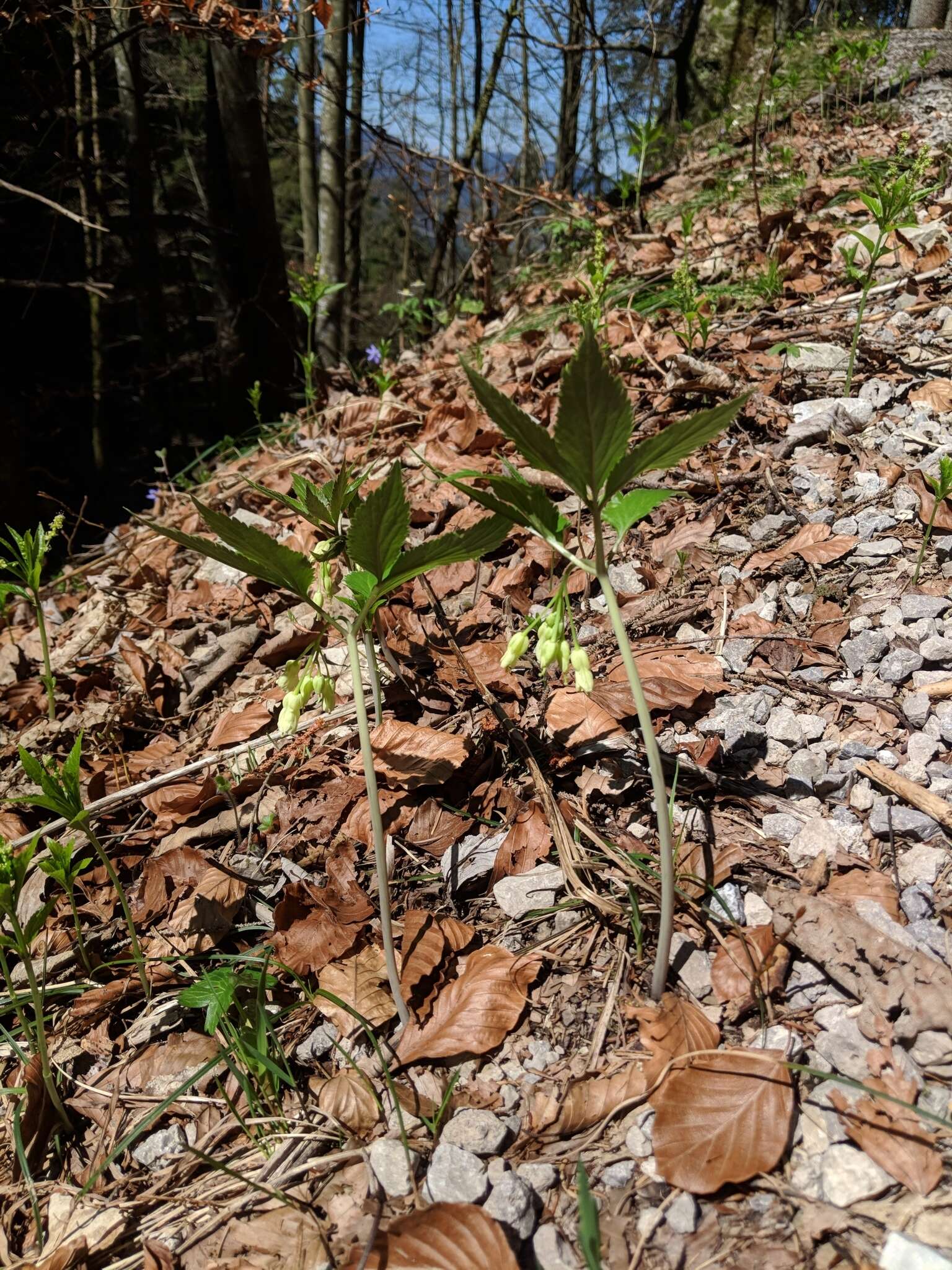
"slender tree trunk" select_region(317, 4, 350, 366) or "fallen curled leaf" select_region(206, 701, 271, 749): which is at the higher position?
"slender tree trunk" select_region(317, 4, 350, 366)

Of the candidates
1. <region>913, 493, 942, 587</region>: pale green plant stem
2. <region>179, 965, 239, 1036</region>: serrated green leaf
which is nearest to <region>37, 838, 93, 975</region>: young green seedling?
<region>179, 965, 239, 1036</region>: serrated green leaf

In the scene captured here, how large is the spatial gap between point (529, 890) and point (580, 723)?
1.36 feet

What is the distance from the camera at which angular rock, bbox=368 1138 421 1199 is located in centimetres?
121

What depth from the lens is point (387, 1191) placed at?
1216mm

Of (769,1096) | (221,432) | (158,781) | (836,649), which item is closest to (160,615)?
(158,781)

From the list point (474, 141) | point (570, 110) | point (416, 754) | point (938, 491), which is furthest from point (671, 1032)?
point (570, 110)

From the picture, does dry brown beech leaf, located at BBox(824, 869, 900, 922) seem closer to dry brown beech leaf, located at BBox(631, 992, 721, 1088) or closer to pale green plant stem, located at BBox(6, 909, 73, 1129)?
Result: dry brown beech leaf, located at BBox(631, 992, 721, 1088)

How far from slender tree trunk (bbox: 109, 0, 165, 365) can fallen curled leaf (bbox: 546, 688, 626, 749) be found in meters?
6.62

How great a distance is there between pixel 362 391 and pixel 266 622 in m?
2.17

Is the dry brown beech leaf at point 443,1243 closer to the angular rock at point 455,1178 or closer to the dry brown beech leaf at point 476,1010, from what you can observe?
the angular rock at point 455,1178

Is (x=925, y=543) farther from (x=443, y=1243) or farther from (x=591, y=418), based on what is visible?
(x=443, y=1243)

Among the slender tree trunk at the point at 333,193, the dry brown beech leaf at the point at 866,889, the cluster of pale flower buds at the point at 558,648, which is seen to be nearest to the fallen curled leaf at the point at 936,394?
the dry brown beech leaf at the point at 866,889

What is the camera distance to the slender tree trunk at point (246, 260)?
18.1 feet

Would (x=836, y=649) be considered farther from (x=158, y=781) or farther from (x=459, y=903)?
(x=158, y=781)
